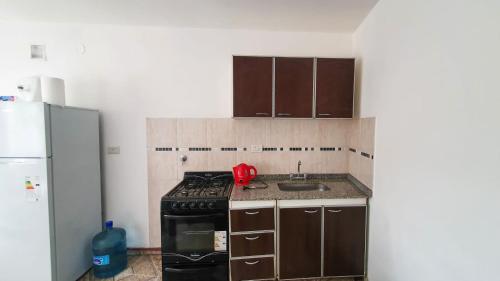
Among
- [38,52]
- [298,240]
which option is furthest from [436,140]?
[38,52]

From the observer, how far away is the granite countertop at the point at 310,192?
200 cm

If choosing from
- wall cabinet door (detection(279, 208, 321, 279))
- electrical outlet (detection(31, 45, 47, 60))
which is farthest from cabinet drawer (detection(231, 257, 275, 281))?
electrical outlet (detection(31, 45, 47, 60))

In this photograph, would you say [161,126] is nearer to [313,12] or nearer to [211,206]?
[211,206]

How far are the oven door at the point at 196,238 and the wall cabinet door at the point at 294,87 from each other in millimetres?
1216

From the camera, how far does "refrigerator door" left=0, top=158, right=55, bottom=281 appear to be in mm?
1745

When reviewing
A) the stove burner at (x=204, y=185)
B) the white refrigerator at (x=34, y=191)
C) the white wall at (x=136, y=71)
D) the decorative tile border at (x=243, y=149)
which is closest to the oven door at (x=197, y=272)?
the stove burner at (x=204, y=185)

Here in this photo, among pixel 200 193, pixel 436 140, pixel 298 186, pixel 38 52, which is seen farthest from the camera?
pixel 298 186

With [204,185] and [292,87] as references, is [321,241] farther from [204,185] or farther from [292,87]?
[292,87]

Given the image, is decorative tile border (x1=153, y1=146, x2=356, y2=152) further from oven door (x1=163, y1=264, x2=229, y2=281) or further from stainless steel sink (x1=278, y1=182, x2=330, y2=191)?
oven door (x1=163, y1=264, x2=229, y2=281)

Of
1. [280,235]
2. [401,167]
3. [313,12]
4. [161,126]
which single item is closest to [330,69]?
[313,12]

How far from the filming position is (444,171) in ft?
3.95

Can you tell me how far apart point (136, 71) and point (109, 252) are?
1918mm

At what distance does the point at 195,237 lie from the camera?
6.43 feet

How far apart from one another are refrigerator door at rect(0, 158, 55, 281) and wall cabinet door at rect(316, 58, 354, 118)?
8.28 feet
